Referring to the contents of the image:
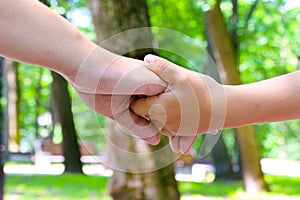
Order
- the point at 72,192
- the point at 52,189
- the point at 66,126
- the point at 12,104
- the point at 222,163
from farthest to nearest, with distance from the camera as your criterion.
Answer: the point at 12,104 → the point at 222,163 → the point at 66,126 → the point at 52,189 → the point at 72,192

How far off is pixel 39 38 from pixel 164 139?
47.3 inches

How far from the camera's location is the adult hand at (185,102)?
0.91 m

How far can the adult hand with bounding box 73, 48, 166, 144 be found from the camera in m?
0.87

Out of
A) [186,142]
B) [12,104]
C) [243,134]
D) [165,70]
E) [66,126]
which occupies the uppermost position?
[12,104]

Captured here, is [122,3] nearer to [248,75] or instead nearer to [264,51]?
[264,51]

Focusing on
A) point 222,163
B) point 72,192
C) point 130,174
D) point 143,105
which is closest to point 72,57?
point 143,105

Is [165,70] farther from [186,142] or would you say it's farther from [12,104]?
[12,104]

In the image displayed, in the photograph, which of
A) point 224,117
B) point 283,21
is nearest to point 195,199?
point 224,117

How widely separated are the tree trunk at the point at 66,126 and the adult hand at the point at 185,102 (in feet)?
19.7

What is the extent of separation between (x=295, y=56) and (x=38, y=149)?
553 centimetres

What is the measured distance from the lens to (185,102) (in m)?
0.91

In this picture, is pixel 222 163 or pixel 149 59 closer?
pixel 149 59

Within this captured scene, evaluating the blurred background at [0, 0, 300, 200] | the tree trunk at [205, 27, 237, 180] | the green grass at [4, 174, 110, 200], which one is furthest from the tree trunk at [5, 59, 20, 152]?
the tree trunk at [205, 27, 237, 180]

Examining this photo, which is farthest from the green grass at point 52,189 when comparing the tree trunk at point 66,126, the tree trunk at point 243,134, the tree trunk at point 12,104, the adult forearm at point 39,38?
the adult forearm at point 39,38
